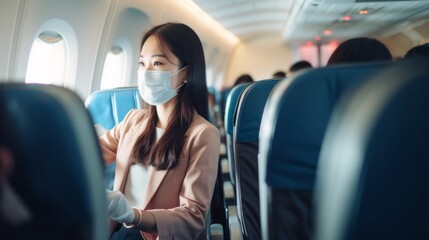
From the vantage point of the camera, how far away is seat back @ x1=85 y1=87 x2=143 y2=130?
2.54 m

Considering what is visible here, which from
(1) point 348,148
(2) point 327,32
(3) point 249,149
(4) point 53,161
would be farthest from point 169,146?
(2) point 327,32

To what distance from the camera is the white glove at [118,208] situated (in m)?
1.39

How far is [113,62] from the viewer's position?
500 centimetres

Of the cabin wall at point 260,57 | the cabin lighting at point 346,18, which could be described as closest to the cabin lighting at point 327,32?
the cabin lighting at point 346,18

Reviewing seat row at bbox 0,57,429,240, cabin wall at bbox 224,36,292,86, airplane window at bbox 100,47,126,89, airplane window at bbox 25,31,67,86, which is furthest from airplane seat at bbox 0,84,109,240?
cabin wall at bbox 224,36,292,86

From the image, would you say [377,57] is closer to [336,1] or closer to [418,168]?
[418,168]

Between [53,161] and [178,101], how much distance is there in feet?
4.12

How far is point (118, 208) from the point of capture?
4.70 ft

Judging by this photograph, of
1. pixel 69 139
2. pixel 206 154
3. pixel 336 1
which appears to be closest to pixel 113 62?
pixel 336 1

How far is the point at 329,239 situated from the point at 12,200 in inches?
22.6

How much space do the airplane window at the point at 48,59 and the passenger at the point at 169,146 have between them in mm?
1861

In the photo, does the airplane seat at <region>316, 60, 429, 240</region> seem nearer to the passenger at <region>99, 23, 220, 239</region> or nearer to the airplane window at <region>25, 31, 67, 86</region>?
the passenger at <region>99, 23, 220, 239</region>

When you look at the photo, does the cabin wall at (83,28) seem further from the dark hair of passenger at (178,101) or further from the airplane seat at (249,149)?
the airplane seat at (249,149)

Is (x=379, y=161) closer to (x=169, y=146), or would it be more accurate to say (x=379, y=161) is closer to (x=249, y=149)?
(x=169, y=146)
